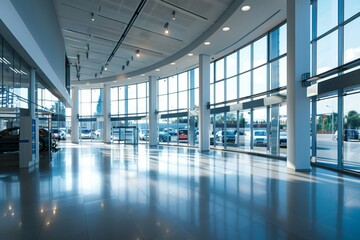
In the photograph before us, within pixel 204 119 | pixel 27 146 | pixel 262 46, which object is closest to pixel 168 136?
pixel 204 119

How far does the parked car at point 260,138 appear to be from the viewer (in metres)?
10.5

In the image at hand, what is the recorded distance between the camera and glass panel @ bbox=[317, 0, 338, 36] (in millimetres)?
7059

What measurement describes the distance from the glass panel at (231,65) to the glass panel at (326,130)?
5415mm

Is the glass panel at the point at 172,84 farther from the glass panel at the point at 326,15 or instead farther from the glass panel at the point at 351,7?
the glass panel at the point at 351,7

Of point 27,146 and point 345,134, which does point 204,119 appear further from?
point 27,146

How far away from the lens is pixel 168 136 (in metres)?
18.1

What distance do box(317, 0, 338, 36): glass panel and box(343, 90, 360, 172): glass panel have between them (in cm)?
250

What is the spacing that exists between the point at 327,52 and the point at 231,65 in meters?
5.74

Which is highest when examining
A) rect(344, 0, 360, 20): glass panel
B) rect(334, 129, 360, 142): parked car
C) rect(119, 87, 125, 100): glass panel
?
Result: rect(344, 0, 360, 20): glass panel

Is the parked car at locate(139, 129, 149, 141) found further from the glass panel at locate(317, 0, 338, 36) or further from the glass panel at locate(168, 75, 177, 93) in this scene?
the glass panel at locate(317, 0, 338, 36)

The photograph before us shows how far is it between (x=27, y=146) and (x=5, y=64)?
2.74 m

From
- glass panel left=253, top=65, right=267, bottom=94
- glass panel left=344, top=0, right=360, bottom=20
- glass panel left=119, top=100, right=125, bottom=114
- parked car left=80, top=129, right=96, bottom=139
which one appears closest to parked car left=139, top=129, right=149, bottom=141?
glass panel left=119, top=100, right=125, bottom=114

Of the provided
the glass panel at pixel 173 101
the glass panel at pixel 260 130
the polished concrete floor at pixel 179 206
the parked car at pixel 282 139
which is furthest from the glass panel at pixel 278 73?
the glass panel at pixel 173 101

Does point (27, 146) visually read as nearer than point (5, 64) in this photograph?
No
